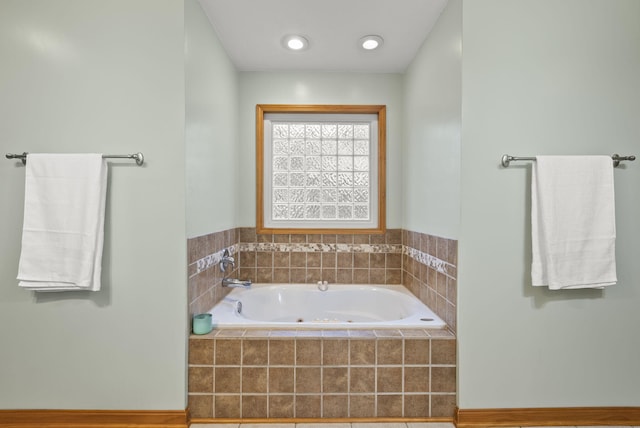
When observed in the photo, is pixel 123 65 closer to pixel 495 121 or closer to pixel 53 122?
pixel 53 122

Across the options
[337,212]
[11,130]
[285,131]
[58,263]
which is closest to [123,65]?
[11,130]

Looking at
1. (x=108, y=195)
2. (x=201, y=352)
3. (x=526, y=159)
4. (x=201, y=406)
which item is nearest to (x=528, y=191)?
(x=526, y=159)

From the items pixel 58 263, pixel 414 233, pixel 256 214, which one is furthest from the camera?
pixel 256 214

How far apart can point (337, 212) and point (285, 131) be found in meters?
0.81

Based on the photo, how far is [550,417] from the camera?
1.72 m

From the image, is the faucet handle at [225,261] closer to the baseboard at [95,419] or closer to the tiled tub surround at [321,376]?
the tiled tub surround at [321,376]

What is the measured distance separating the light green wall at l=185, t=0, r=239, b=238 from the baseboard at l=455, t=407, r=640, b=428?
1.74 meters

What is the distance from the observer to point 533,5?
5.54 ft

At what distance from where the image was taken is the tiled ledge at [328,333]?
1.74 metres

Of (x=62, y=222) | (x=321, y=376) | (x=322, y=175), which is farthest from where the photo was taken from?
(x=322, y=175)

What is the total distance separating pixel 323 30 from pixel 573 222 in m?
1.78

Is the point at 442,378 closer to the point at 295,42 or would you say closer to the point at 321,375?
the point at 321,375

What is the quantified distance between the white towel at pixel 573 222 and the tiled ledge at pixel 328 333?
57 cm

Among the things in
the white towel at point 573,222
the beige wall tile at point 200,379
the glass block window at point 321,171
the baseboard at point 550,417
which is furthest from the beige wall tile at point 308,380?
the glass block window at point 321,171
